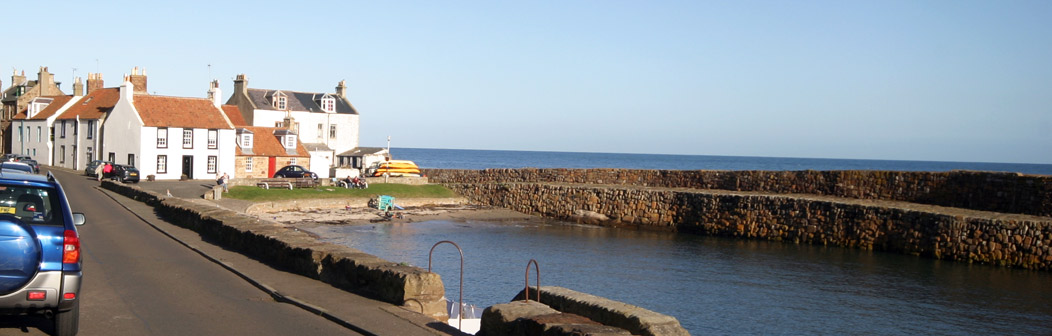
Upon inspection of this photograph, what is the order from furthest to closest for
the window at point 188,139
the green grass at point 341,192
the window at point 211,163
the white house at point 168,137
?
the window at point 211,163, the window at point 188,139, the white house at point 168,137, the green grass at point 341,192

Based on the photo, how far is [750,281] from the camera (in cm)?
2762

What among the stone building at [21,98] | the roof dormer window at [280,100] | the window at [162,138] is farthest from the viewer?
the stone building at [21,98]

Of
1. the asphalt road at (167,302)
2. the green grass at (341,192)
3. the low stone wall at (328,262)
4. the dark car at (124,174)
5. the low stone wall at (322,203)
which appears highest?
the low stone wall at (328,262)

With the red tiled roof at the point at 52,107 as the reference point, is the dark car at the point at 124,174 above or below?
below

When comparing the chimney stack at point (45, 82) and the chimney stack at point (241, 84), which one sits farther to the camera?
the chimney stack at point (45, 82)

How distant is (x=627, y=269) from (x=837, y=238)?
12947 millimetres

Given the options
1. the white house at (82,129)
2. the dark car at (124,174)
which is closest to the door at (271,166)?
the dark car at (124,174)

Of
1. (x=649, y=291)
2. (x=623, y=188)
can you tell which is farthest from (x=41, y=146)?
(x=649, y=291)

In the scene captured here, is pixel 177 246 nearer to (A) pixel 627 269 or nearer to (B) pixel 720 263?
(A) pixel 627 269

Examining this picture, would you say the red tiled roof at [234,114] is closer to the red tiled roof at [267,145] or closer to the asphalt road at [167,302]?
the red tiled roof at [267,145]

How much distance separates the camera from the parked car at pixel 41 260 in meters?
7.96

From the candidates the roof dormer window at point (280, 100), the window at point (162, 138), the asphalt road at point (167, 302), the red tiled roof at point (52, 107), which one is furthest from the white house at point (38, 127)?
the asphalt road at point (167, 302)

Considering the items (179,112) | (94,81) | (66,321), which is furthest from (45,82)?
(66,321)

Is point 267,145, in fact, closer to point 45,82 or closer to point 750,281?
point 45,82
